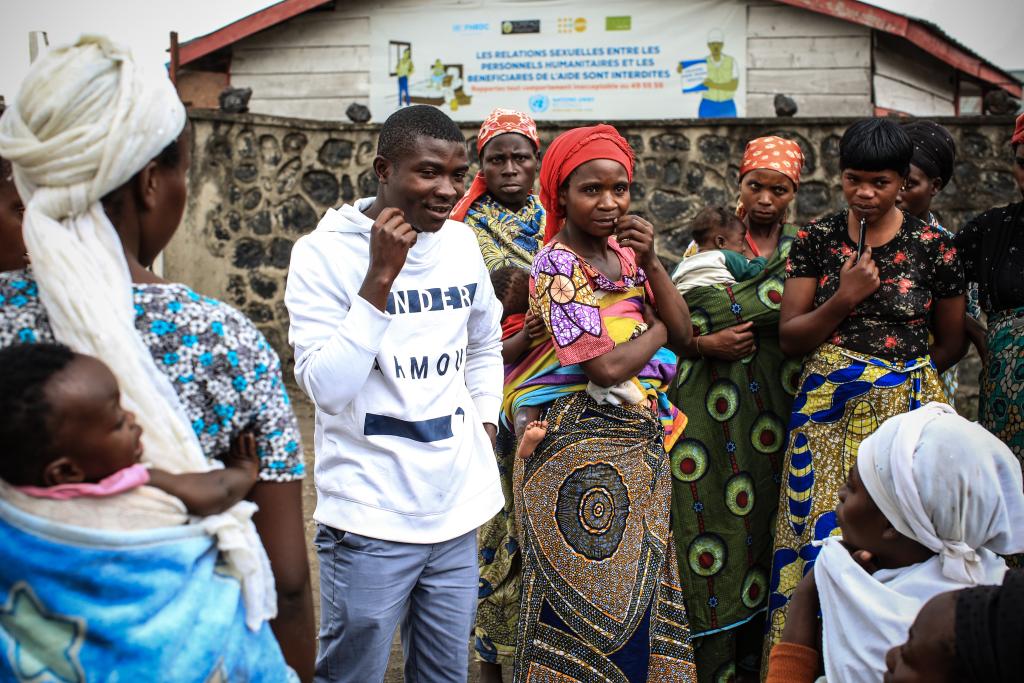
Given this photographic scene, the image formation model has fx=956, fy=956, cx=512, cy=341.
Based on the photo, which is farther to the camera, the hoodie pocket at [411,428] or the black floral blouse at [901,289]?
the black floral blouse at [901,289]

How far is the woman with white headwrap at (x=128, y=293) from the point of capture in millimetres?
1560

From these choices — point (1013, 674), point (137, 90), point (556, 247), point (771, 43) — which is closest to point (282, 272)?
point (771, 43)

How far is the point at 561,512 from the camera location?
10.6 ft

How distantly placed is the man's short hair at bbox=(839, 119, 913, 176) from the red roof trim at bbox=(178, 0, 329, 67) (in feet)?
29.5

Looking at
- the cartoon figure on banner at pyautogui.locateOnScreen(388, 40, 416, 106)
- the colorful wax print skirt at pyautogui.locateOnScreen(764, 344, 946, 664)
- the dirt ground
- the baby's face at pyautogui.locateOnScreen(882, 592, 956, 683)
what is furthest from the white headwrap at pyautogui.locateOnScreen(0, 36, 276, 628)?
the cartoon figure on banner at pyautogui.locateOnScreen(388, 40, 416, 106)

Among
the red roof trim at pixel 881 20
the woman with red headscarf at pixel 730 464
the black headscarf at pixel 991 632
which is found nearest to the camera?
the black headscarf at pixel 991 632

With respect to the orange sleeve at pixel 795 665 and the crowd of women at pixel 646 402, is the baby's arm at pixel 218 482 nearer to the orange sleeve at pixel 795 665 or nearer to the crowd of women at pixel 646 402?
the crowd of women at pixel 646 402

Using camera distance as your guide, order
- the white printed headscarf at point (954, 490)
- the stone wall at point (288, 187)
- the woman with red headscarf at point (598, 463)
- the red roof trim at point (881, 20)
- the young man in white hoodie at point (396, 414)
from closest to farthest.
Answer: the white printed headscarf at point (954, 490)
the young man in white hoodie at point (396, 414)
the woman with red headscarf at point (598, 463)
the stone wall at point (288, 187)
the red roof trim at point (881, 20)

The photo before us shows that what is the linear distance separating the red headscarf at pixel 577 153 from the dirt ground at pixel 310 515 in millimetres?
1688

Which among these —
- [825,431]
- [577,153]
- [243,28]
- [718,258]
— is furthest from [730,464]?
[243,28]

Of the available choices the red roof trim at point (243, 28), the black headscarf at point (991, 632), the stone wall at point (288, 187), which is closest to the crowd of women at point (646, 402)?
the black headscarf at point (991, 632)

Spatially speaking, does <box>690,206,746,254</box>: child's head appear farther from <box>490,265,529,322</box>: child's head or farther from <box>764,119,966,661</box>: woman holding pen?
<box>490,265,529,322</box>: child's head

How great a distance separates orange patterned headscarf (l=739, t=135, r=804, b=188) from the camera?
4062 millimetres

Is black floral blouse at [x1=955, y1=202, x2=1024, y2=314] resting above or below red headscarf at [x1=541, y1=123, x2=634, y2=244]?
below
